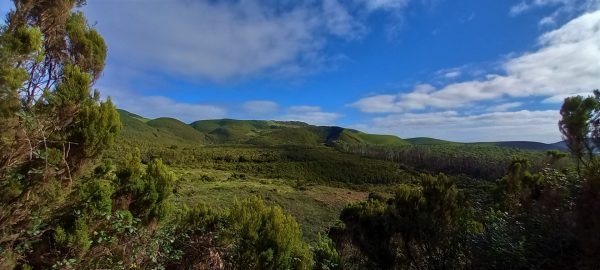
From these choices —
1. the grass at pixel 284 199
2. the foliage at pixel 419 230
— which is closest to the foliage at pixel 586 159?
the foliage at pixel 419 230

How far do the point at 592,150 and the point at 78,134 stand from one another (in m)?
7.70

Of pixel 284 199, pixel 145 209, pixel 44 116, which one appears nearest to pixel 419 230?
pixel 145 209

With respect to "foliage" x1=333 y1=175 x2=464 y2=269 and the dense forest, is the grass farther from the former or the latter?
the dense forest

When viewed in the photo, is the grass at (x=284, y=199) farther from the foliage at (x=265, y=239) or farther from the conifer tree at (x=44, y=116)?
the conifer tree at (x=44, y=116)

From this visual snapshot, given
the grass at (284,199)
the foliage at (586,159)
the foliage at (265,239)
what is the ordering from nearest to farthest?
1. the foliage at (586,159)
2. the foliage at (265,239)
3. the grass at (284,199)

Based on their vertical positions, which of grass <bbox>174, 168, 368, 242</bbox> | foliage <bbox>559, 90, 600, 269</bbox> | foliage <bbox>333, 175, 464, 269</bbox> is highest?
foliage <bbox>559, 90, 600, 269</bbox>

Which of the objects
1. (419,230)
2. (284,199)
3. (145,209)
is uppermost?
(145,209)

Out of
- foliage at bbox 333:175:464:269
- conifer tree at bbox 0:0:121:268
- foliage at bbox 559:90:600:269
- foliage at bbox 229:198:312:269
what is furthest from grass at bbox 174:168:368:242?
conifer tree at bbox 0:0:121:268

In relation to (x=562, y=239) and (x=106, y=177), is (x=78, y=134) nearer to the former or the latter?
(x=106, y=177)

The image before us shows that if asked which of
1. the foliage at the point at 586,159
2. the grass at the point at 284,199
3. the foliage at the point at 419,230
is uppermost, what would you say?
the foliage at the point at 586,159

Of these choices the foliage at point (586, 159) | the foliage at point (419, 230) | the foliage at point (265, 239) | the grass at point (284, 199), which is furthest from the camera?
the grass at point (284, 199)

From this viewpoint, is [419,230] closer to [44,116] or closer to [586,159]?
[586,159]

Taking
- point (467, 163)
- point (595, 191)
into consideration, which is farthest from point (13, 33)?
point (467, 163)

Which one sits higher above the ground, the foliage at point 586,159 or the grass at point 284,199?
the foliage at point 586,159
